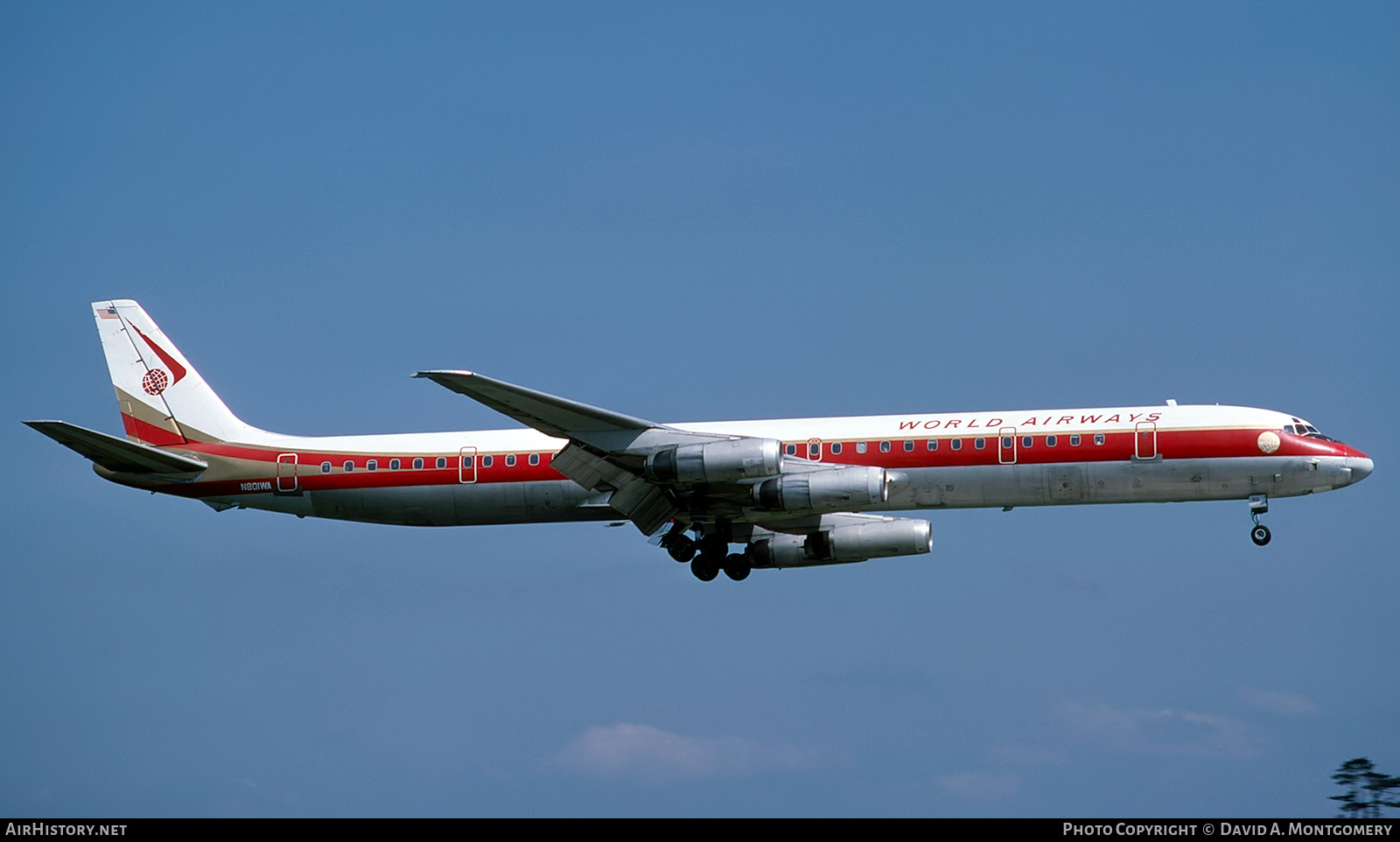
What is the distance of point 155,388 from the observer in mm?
51250

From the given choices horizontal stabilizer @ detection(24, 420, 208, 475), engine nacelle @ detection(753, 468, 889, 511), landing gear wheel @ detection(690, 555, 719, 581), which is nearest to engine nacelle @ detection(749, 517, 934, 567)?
landing gear wheel @ detection(690, 555, 719, 581)

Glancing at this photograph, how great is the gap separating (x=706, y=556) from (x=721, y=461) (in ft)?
18.7

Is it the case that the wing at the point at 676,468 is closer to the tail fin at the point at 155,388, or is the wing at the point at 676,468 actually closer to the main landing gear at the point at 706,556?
the main landing gear at the point at 706,556

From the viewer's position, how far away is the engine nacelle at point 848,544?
151 feet

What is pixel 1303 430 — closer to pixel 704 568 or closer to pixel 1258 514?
pixel 1258 514

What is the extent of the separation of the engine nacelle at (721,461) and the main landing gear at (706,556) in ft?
15.3

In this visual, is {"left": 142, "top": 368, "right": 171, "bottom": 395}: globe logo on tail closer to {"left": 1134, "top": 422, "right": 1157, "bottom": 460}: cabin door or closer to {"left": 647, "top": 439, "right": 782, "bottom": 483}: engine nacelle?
{"left": 647, "top": 439, "right": 782, "bottom": 483}: engine nacelle

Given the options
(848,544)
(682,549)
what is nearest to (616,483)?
(682,549)
